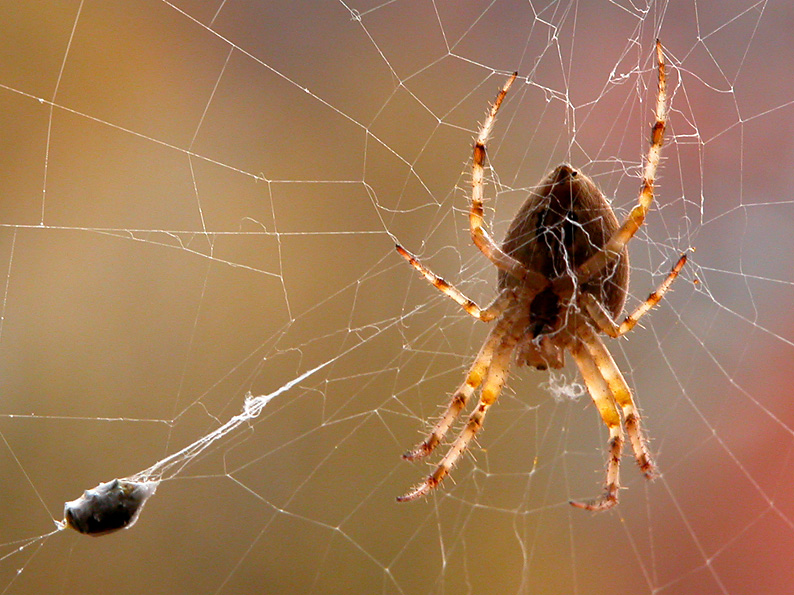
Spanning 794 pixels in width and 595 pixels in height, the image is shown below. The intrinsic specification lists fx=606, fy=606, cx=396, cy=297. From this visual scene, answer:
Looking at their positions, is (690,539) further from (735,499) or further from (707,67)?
(707,67)

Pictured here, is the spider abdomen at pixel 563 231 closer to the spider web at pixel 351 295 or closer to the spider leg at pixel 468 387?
the spider leg at pixel 468 387

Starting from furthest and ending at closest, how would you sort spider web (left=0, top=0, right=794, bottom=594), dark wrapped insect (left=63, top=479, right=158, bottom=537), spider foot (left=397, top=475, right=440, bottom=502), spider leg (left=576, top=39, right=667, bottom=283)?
spider web (left=0, top=0, right=794, bottom=594), spider foot (left=397, top=475, right=440, bottom=502), spider leg (left=576, top=39, right=667, bottom=283), dark wrapped insect (left=63, top=479, right=158, bottom=537)

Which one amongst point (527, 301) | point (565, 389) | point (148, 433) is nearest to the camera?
point (527, 301)

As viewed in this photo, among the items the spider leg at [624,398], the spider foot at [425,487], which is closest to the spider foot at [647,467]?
the spider leg at [624,398]

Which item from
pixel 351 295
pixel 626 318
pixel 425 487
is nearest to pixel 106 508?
pixel 425 487

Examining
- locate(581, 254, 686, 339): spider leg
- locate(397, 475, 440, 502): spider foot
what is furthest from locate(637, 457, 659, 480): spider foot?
locate(397, 475, 440, 502): spider foot

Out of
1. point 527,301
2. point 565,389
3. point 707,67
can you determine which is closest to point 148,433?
point 565,389

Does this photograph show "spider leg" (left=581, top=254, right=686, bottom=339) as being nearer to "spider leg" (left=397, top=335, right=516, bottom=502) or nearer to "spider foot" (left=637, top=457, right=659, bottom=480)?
"spider leg" (left=397, top=335, right=516, bottom=502)

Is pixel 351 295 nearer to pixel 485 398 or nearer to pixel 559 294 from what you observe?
pixel 485 398
